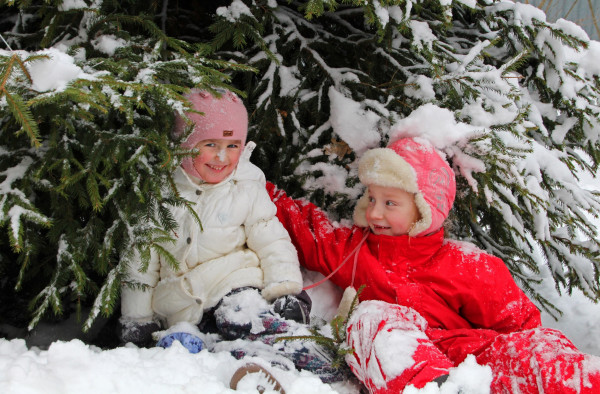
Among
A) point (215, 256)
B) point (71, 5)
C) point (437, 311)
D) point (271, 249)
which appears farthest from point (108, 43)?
point (437, 311)

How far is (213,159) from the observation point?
2.55 meters

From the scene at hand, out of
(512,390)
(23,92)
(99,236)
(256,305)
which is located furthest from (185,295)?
(512,390)

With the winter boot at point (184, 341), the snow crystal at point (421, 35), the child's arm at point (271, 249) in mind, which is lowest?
the winter boot at point (184, 341)

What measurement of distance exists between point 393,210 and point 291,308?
0.79 metres

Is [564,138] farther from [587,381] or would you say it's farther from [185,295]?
[185,295]

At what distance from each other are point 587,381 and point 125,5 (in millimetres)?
3201

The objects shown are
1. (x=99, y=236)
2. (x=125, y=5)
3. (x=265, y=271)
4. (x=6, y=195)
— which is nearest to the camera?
(x=6, y=195)

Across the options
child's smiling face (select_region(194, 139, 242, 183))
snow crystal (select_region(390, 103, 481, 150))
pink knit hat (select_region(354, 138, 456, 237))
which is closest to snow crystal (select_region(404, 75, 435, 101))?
snow crystal (select_region(390, 103, 481, 150))

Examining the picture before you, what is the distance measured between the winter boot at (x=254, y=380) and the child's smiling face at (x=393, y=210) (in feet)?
3.70

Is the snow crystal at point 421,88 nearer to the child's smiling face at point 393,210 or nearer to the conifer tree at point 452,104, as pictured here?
the conifer tree at point 452,104

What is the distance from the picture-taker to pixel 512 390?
189cm

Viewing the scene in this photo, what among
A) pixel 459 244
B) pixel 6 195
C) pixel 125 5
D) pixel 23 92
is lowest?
pixel 459 244

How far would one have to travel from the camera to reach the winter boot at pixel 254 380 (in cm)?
183

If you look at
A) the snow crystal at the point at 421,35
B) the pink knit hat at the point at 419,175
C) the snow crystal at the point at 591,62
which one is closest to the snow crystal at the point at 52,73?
the pink knit hat at the point at 419,175
